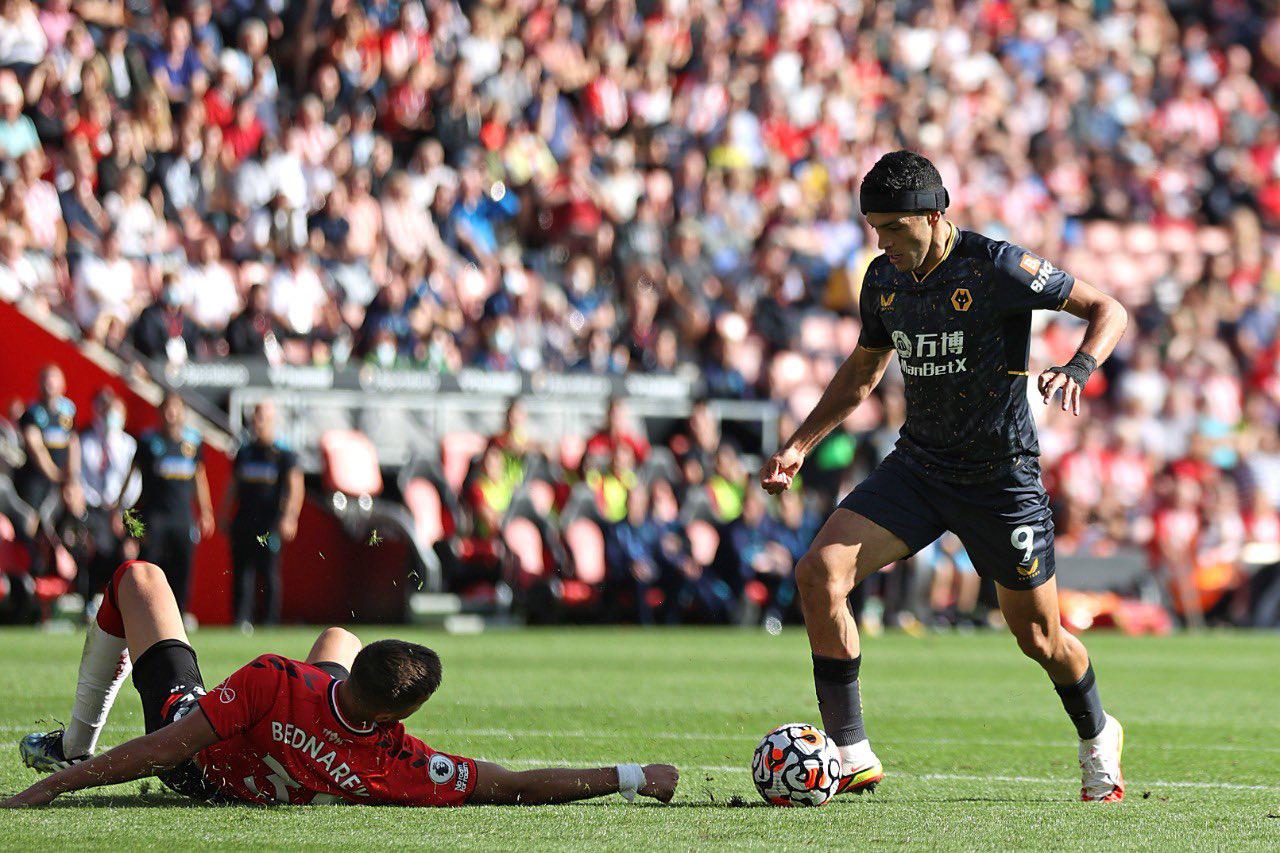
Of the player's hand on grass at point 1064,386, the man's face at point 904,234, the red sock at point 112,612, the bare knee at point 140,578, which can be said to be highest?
the man's face at point 904,234

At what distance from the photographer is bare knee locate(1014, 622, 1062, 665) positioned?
6.90 m

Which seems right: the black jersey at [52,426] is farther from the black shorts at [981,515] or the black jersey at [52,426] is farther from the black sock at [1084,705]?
the black sock at [1084,705]

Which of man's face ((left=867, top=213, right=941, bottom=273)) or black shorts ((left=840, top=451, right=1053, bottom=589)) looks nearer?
man's face ((left=867, top=213, right=941, bottom=273))

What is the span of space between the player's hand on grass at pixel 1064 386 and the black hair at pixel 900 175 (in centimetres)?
81

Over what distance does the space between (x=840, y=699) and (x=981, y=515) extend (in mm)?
822

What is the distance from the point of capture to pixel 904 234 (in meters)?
6.70

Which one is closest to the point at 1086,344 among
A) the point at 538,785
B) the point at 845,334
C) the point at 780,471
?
the point at 780,471

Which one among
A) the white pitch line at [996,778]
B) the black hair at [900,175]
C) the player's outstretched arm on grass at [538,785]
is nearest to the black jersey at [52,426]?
the white pitch line at [996,778]

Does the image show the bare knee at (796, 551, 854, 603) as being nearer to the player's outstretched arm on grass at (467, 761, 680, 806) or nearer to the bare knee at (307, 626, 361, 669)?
the player's outstretched arm on grass at (467, 761, 680, 806)

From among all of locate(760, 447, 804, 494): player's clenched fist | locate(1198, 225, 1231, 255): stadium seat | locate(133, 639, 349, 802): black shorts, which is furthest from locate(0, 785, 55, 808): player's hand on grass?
locate(1198, 225, 1231, 255): stadium seat

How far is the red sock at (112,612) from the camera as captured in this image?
6.28 meters

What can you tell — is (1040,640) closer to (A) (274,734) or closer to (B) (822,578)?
(B) (822,578)

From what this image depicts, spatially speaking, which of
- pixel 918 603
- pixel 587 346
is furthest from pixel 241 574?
pixel 918 603

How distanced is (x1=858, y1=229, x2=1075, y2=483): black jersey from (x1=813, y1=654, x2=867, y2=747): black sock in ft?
2.53
